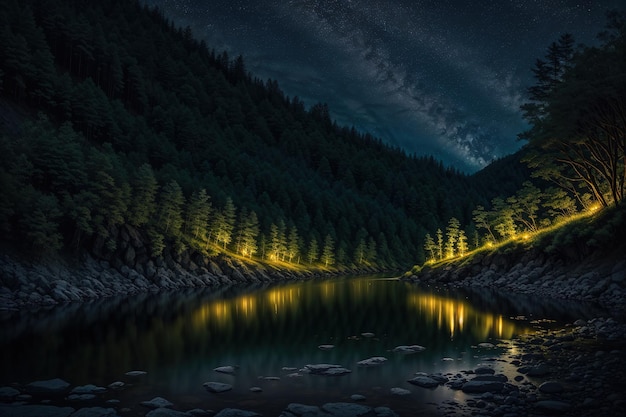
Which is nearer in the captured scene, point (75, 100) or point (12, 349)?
point (12, 349)

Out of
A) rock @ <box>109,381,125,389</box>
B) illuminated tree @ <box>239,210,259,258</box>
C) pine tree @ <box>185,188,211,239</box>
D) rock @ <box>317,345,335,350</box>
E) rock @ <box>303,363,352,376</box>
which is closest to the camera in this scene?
rock @ <box>109,381,125,389</box>

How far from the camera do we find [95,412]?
40.2ft

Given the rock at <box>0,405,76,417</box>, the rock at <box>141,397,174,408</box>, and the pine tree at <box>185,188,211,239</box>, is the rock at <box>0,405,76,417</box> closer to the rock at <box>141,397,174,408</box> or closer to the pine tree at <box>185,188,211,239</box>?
the rock at <box>141,397,174,408</box>

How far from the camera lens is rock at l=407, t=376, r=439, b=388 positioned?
1502cm

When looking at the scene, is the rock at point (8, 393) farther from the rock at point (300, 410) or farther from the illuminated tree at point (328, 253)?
the illuminated tree at point (328, 253)

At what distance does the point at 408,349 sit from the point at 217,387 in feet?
34.7

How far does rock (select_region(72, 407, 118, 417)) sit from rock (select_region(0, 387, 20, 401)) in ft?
12.6

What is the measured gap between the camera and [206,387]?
1555 cm

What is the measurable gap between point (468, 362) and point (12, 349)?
2349cm

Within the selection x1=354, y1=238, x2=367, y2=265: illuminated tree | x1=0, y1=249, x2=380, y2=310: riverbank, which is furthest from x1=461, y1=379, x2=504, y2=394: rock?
x1=354, y1=238, x2=367, y2=265: illuminated tree

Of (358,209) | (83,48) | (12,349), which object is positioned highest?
(83,48)

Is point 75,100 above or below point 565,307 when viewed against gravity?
above

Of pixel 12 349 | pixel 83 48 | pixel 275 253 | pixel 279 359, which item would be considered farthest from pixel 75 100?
pixel 279 359

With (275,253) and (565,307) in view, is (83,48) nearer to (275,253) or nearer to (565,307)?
(275,253)
